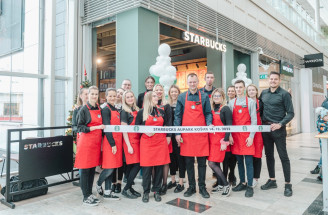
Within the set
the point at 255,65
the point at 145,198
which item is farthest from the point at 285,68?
the point at 145,198

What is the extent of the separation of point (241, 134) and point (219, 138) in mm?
338

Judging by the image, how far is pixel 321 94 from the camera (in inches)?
621

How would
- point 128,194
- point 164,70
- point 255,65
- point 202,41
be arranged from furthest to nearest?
point 255,65 → point 202,41 → point 164,70 → point 128,194

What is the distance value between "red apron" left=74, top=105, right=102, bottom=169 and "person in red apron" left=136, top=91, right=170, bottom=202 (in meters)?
0.52

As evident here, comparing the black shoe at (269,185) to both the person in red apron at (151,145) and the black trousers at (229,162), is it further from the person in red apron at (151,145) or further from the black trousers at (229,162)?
the person in red apron at (151,145)

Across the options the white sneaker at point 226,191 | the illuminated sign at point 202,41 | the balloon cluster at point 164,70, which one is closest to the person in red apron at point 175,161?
the white sneaker at point 226,191

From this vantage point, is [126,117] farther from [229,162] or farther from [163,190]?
[229,162]

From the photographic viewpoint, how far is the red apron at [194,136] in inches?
126

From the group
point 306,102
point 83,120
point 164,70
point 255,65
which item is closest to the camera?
point 83,120

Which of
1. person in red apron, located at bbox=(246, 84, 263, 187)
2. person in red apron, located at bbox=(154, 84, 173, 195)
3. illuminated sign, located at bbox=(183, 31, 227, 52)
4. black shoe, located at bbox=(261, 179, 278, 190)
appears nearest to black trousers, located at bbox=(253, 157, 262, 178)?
person in red apron, located at bbox=(246, 84, 263, 187)

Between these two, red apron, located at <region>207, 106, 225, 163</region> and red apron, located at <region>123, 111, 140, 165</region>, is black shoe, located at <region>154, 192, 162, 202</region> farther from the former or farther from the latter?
red apron, located at <region>207, 106, 225, 163</region>

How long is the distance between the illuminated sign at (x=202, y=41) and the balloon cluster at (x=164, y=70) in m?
1.16

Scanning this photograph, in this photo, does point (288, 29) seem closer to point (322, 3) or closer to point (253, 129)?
point (322, 3)

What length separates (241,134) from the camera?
11.1 feet
